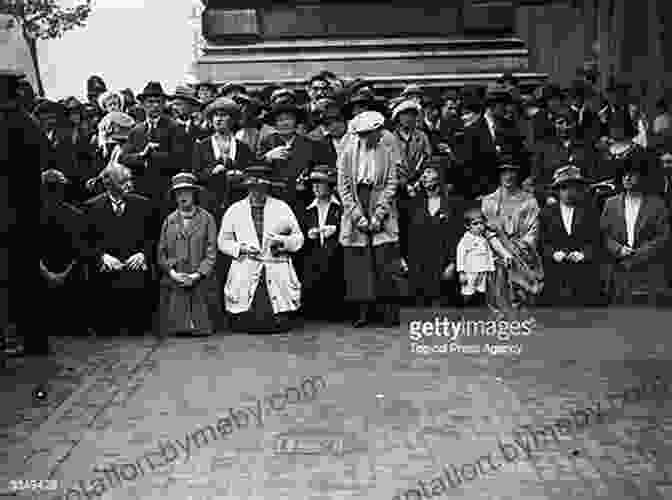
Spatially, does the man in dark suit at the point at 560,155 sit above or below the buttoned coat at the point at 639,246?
above

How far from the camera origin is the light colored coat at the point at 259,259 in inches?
537

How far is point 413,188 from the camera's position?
1496 centimetres

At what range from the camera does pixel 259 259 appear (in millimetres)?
13734

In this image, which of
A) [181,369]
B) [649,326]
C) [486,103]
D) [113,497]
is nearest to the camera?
[113,497]

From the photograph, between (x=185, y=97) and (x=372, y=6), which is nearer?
(x=185, y=97)

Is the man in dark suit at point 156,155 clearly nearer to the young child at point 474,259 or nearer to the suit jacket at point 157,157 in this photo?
the suit jacket at point 157,157

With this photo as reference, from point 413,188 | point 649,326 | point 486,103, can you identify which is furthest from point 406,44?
point 649,326

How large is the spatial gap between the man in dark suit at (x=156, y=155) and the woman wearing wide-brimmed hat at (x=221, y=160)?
35 centimetres

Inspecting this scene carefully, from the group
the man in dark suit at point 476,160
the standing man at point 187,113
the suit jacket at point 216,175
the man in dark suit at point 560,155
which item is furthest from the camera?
the man in dark suit at point 560,155

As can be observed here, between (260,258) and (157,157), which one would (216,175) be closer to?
(157,157)

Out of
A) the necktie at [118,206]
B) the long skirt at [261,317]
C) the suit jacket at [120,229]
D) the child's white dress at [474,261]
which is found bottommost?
the long skirt at [261,317]

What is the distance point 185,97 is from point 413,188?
3450 millimetres

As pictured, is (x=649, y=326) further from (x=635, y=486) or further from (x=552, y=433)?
(x=635, y=486)

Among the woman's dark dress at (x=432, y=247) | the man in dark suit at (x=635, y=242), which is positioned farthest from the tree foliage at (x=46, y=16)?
the man in dark suit at (x=635, y=242)
